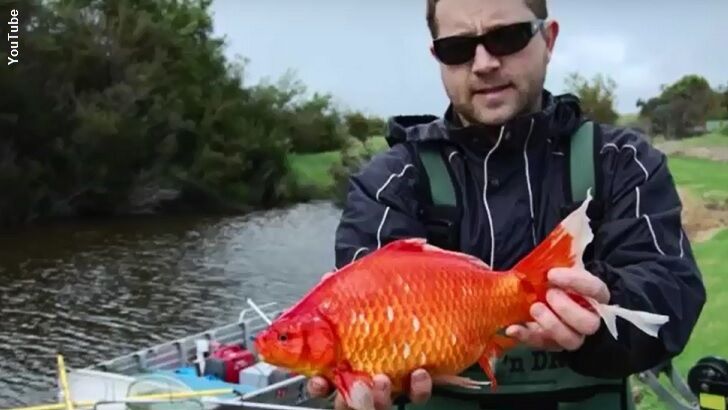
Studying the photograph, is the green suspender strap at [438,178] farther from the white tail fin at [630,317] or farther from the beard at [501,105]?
the white tail fin at [630,317]

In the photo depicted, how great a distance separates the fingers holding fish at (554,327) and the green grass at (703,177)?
56.8 ft

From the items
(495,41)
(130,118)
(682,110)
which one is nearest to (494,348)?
(495,41)

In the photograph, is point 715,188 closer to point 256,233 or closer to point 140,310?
point 140,310

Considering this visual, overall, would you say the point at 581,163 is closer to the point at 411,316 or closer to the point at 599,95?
the point at 411,316

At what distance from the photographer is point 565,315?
1.89m

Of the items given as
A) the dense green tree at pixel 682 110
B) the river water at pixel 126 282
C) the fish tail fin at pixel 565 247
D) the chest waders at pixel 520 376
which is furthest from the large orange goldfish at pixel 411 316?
the dense green tree at pixel 682 110

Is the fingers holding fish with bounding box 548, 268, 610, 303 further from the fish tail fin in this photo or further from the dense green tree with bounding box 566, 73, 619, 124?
the dense green tree with bounding box 566, 73, 619, 124

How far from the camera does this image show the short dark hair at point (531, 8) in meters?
2.29

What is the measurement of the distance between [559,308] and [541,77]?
25.1 inches

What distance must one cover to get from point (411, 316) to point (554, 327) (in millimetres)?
Answer: 254

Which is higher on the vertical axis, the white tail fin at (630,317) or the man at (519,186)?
the man at (519,186)

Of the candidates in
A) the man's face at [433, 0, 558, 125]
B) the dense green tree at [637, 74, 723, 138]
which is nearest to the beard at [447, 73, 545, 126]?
the man's face at [433, 0, 558, 125]
